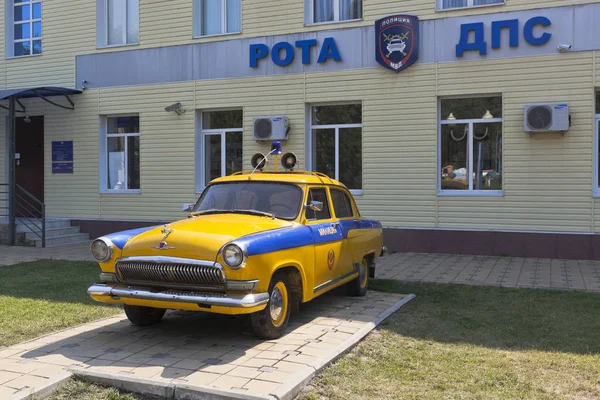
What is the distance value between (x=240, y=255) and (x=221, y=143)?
9.39 m

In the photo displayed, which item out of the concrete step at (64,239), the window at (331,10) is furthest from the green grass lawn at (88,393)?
the window at (331,10)

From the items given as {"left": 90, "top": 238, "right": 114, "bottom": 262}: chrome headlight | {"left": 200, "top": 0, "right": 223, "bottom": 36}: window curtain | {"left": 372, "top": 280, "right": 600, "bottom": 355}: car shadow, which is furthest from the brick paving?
{"left": 200, "top": 0, "right": 223, "bottom": 36}: window curtain

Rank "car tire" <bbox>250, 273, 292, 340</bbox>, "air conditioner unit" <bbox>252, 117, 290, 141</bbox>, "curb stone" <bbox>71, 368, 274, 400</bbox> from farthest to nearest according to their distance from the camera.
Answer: "air conditioner unit" <bbox>252, 117, 290, 141</bbox> < "car tire" <bbox>250, 273, 292, 340</bbox> < "curb stone" <bbox>71, 368, 274, 400</bbox>

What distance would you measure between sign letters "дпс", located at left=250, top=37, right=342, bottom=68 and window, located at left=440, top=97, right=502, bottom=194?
2661 mm

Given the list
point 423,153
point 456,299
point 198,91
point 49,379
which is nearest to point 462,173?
point 423,153

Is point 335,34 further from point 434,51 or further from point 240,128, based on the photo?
point 240,128

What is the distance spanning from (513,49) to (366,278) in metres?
6.28

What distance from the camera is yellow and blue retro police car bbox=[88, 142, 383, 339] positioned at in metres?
5.06

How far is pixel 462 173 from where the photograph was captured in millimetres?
12078

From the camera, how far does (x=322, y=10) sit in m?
13.1

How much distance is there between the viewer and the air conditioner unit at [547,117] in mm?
10797

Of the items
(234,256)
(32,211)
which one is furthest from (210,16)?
(234,256)

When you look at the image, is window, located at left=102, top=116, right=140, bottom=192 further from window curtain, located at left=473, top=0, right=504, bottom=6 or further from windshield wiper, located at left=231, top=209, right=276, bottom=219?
windshield wiper, located at left=231, top=209, right=276, bottom=219

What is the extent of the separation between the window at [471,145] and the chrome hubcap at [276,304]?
23.9 feet
